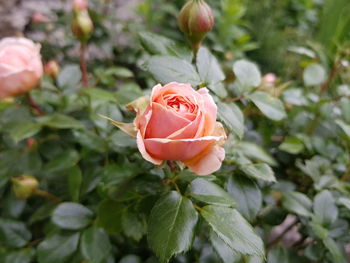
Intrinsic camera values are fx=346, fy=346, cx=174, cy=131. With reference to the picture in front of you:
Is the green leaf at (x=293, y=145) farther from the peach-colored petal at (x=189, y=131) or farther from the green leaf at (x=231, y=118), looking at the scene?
the peach-colored petal at (x=189, y=131)

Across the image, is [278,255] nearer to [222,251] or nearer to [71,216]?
[222,251]

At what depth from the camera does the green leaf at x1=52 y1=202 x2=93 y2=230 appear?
596 mm

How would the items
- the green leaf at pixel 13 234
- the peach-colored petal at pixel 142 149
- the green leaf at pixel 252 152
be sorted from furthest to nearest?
1. the green leaf at pixel 13 234
2. the green leaf at pixel 252 152
3. the peach-colored petal at pixel 142 149

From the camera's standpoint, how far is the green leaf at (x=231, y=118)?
1.44 ft

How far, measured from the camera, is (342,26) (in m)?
1.43

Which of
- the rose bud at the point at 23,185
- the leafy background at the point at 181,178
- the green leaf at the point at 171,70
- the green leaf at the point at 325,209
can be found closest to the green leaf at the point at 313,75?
the leafy background at the point at 181,178

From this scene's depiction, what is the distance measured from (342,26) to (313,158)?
0.98m

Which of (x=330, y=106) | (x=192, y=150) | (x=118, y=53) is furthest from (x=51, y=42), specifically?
(x=192, y=150)

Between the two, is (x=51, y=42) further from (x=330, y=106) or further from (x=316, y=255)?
(x=316, y=255)

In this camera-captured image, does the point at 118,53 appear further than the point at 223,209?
Yes

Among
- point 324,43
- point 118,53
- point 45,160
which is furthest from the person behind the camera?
point 324,43

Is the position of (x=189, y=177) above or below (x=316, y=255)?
above

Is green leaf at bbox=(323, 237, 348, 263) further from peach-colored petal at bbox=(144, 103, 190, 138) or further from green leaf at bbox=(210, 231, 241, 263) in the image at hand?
peach-colored petal at bbox=(144, 103, 190, 138)

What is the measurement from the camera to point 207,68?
0.50 metres
